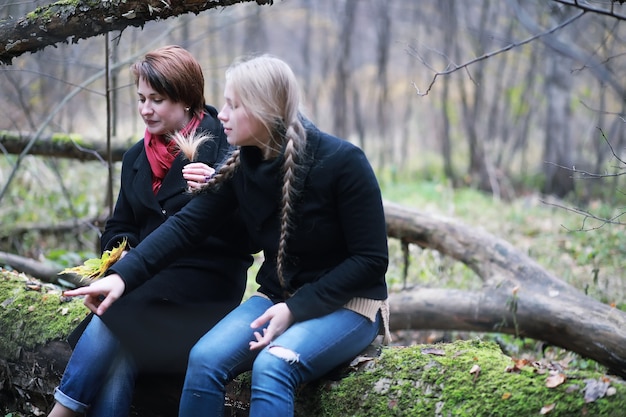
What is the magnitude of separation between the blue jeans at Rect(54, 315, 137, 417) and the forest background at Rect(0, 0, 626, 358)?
3.68 metres

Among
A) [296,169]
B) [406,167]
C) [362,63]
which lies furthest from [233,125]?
[362,63]

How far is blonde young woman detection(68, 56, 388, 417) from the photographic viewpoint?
2.46 meters

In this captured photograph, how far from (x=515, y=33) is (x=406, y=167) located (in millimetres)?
3203

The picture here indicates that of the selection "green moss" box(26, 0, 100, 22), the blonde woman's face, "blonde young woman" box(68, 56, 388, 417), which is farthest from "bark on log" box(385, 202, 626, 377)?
"green moss" box(26, 0, 100, 22)

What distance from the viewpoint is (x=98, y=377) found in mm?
2672

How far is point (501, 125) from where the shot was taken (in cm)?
1320

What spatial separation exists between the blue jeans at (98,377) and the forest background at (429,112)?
3681 millimetres

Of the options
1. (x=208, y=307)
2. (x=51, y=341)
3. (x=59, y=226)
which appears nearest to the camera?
(x=208, y=307)

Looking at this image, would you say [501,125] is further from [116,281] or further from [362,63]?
[116,281]

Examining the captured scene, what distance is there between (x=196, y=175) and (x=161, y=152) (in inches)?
15.9

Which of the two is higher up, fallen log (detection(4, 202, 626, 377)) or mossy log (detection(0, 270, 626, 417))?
mossy log (detection(0, 270, 626, 417))

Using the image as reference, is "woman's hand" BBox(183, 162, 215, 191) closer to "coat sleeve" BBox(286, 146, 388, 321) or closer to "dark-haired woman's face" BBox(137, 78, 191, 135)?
"dark-haired woman's face" BBox(137, 78, 191, 135)

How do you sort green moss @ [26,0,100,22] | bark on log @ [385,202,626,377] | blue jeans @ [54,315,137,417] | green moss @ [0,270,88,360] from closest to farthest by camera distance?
Result: 1. blue jeans @ [54,315,137,417]
2. green moss @ [26,0,100,22]
3. green moss @ [0,270,88,360]
4. bark on log @ [385,202,626,377]

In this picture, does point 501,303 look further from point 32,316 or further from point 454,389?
point 32,316
